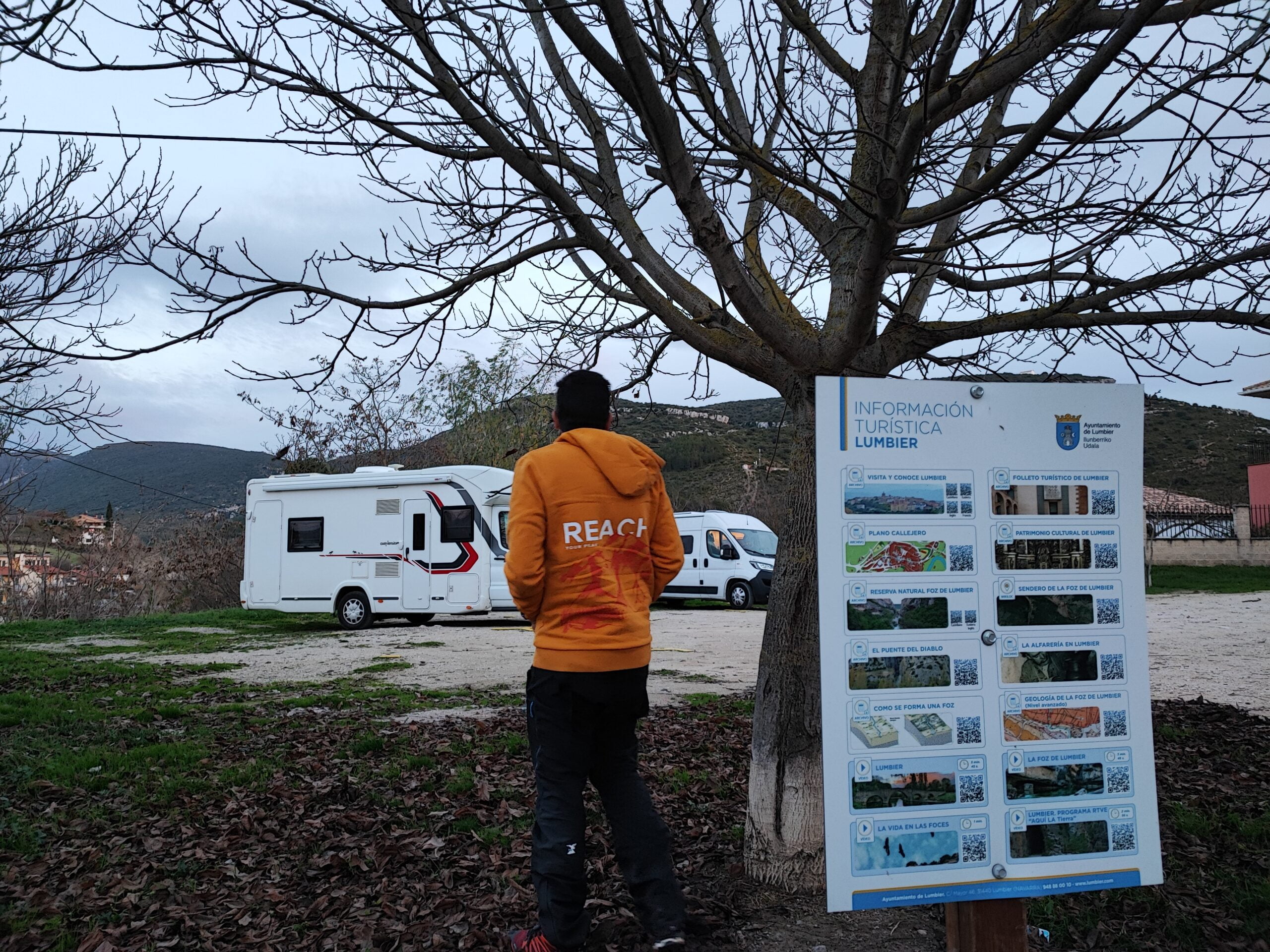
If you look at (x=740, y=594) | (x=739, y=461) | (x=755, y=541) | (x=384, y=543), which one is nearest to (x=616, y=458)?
(x=384, y=543)

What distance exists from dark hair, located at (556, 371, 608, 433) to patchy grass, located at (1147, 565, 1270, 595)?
23755 mm

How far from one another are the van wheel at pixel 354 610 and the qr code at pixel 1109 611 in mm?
17353

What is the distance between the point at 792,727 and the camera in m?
3.93

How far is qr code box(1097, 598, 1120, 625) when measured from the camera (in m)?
2.96

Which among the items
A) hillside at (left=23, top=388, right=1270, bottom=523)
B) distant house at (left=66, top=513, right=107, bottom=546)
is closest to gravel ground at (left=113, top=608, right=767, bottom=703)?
hillside at (left=23, top=388, right=1270, bottom=523)

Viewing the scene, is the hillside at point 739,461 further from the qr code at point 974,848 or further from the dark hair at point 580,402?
the qr code at point 974,848

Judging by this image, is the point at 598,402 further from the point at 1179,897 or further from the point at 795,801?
the point at 1179,897

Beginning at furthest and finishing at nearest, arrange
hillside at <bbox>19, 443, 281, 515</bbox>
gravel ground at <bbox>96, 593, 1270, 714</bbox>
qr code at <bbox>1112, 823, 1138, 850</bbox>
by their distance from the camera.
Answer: hillside at <bbox>19, 443, 281, 515</bbox>, gravel ground at <bbox>96, 593, 1270, 714</bbox>, qr code at <bbox>1112, 823, 1138, 850</bbox>

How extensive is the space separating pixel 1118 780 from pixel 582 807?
1.75 metres

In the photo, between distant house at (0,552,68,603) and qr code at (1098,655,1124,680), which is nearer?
qr code at (1098,655,1124,680)

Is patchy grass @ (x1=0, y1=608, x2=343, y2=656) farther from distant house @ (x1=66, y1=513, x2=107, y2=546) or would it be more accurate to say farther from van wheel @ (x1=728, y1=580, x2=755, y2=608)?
van wheel @ (x1=728, y1=580, x2=755, y2=608)

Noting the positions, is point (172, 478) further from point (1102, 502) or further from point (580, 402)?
point (1102, 502)

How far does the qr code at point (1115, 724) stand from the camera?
2.94 metres

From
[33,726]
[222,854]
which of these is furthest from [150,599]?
[222,854]
